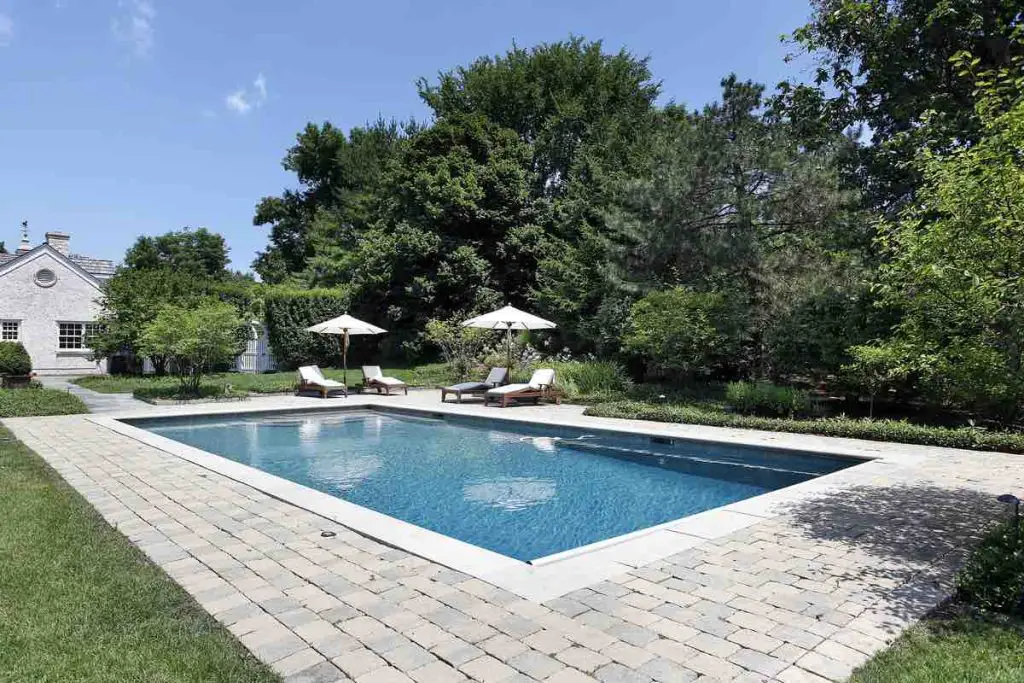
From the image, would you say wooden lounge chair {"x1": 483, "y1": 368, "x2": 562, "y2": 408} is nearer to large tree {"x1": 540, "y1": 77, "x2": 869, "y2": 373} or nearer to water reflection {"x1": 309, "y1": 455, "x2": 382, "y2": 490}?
large tree {"x1": 540, "y1": 77, "x2": 869, "y2": 373}

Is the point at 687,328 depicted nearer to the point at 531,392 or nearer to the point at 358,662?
the point at 531,392

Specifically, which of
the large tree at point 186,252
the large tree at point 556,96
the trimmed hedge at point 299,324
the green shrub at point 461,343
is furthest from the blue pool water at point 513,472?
the large tree at point 186,252

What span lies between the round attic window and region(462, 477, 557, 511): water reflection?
27.5 meters

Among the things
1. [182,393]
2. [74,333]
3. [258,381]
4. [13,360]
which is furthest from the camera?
[74,333]

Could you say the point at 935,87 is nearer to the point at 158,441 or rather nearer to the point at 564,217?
the point at 564,217

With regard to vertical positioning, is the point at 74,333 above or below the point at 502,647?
above

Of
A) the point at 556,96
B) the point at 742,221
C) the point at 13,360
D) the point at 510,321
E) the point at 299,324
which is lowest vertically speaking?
the point at 13,360

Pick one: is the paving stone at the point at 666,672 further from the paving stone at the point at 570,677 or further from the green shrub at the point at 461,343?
the green shrub at the point at 461,343

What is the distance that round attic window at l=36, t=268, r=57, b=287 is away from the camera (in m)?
26.5

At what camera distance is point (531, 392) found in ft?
51.4


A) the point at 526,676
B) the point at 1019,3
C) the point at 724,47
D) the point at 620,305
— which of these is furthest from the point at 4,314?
the point at 1019,3

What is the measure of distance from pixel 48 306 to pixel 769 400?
2963 centimetres

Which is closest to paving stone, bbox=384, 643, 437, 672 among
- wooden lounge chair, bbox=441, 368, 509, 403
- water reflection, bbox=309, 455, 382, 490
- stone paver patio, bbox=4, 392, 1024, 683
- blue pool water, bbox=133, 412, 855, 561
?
stone paver patio, bbox=4, 392, 1024, 683

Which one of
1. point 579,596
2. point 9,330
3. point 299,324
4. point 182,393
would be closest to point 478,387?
point 182,393
